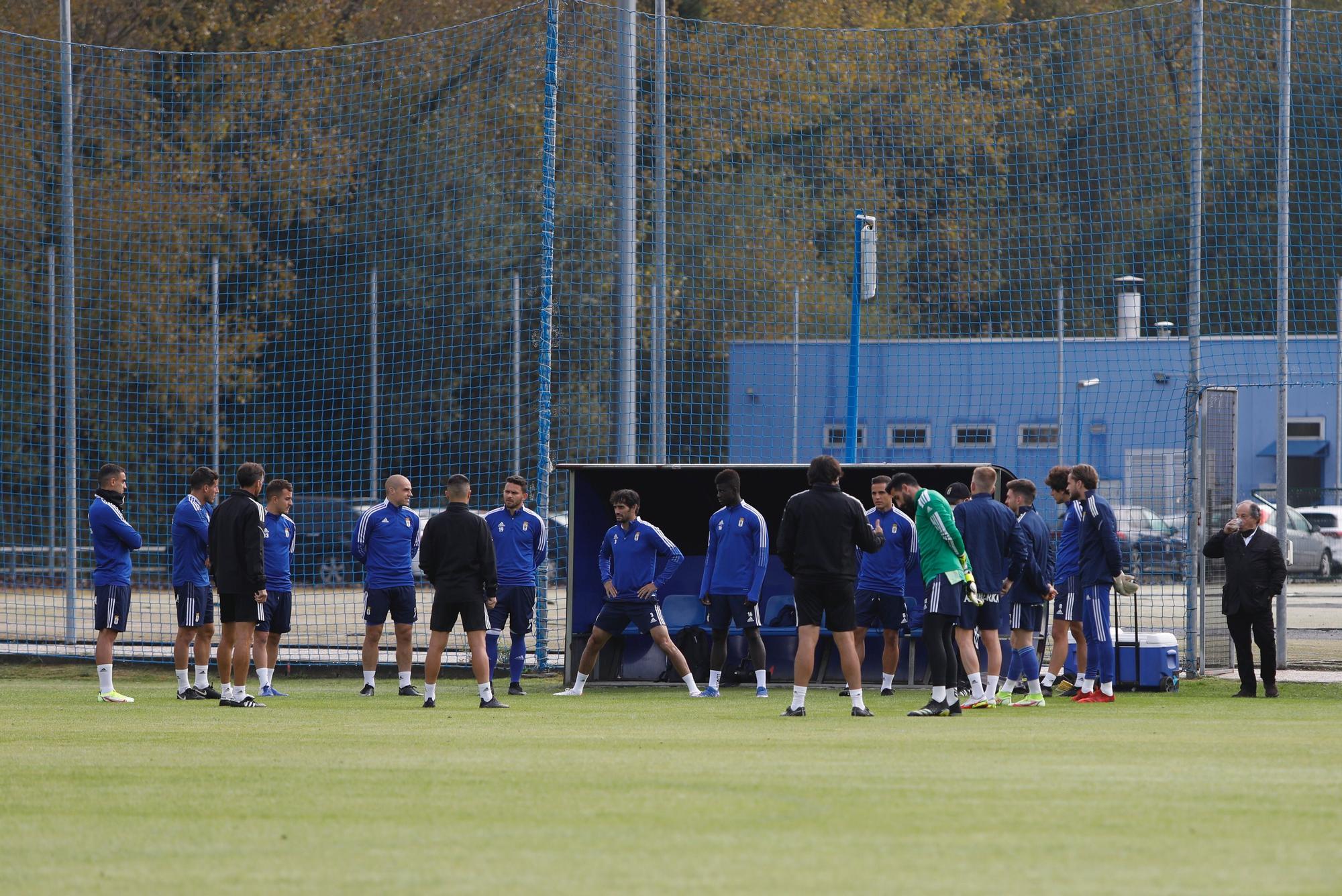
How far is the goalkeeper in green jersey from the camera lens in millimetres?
12156

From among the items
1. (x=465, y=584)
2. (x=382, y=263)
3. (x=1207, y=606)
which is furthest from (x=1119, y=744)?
(x=382, y=263)

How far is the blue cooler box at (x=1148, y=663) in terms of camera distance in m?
14.8

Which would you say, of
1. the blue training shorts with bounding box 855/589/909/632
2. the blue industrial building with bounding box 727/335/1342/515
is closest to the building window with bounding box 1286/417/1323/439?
the blue industrial building with bounding box 727/335/1342/515

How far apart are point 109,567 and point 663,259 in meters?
6.55

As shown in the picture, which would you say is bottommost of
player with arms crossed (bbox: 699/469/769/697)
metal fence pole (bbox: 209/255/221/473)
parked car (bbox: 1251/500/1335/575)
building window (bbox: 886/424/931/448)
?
parked car (bbox: 1251/500/1335/575)

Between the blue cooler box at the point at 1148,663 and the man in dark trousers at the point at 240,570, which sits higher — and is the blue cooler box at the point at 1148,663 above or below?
below

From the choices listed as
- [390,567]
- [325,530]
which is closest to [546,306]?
[390,567]

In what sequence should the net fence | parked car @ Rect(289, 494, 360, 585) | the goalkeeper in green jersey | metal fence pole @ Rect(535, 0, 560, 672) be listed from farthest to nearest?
1. parked car @ Rect(289, 494, 360, 585)
2. the net fence
3. metal fence pole @ Rect(535, 0, 560, 672)
4. the goalkeeper in green jersey

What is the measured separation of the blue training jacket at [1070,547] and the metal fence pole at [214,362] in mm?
13930

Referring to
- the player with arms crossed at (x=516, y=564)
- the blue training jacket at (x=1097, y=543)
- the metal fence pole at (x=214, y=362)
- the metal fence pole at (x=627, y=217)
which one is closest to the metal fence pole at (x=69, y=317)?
the metal fence pole at (x=214, y=362)

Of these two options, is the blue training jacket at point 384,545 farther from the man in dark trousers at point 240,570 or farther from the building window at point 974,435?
the building window at point 974,435

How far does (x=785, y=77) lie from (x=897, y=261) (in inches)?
104

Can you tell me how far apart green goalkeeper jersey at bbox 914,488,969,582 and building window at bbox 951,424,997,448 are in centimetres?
864

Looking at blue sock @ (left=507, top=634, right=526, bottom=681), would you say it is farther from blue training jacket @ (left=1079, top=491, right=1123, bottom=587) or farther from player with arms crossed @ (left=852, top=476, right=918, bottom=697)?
blue training jacket @ (left=1079, top=491, right=1123, bottom=587)
